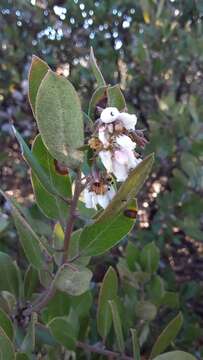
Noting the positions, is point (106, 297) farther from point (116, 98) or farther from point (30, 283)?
point (116, 98)

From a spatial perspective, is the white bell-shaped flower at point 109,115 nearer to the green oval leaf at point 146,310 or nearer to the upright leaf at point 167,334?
the upright leaf at point 167,334

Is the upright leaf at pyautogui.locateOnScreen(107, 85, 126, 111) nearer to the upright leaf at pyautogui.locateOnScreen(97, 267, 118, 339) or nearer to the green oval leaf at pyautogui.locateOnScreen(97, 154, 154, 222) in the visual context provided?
the green oval leaf at pyautogui.locateOnScreen(97, 154, 154, 222)

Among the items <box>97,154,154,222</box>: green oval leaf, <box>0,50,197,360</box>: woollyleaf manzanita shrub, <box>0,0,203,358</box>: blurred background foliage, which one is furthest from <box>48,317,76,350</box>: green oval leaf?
<box>0,0,203,358</box>: blurred background foliage

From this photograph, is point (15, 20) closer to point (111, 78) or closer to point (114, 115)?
point (111, 78)

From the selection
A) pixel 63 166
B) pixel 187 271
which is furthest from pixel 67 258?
pixel 187 271

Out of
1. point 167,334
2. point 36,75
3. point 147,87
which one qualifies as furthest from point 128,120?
point 147,87

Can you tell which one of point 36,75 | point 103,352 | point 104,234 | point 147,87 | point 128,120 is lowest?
point 103,352

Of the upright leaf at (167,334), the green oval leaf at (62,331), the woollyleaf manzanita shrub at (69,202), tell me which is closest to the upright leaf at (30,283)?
the woollyleaf manzanita shrub at (69,202)
